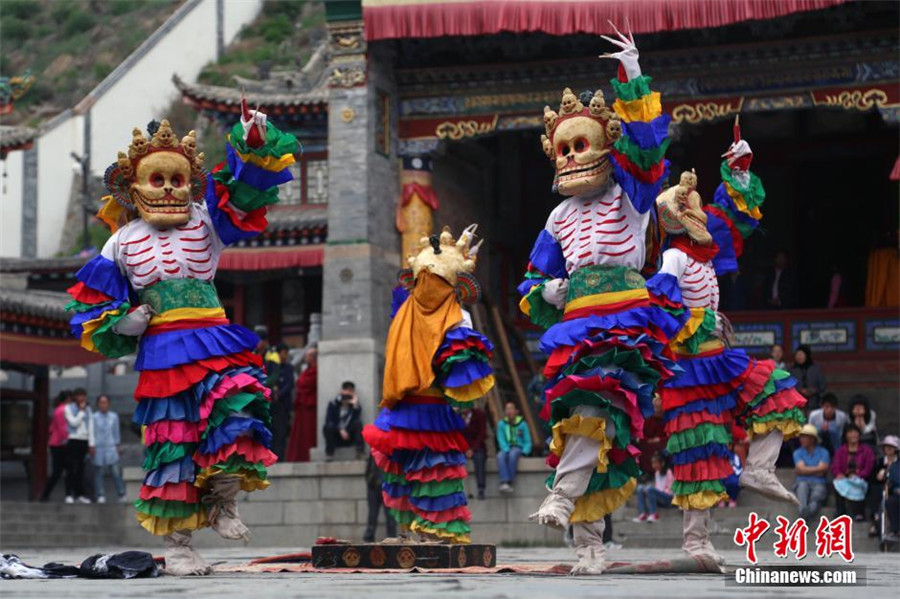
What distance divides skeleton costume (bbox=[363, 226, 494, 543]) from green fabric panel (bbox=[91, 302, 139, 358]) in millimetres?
2092

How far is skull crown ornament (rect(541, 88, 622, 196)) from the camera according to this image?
31.6ft

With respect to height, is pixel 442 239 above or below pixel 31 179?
below

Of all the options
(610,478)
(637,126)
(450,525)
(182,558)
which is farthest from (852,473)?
(182,558)

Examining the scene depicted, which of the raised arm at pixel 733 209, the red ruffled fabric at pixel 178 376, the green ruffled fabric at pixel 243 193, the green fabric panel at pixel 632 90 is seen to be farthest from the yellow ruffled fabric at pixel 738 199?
the red ruffled fabric at pixel 178 376

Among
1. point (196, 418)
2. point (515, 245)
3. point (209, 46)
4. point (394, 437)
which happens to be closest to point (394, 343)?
point (394, 437)

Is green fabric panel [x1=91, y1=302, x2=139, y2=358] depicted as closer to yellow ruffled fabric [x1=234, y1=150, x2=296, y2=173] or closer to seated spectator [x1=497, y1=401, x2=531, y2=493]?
yellow ruffled fabric [x1=234, y1=150, x2=296, y2=173]

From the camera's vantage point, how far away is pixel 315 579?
8570 mm

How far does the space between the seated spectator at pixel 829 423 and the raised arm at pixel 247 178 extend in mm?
8433

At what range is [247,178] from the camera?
9961mm

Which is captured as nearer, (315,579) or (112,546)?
(315,579)

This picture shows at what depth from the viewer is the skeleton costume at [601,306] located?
362 inches

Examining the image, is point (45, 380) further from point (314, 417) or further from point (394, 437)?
point (394, 437)

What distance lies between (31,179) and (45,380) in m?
17.7

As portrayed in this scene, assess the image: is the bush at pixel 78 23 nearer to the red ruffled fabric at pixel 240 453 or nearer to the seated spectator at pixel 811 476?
the seated spectator at pixel 811 476
